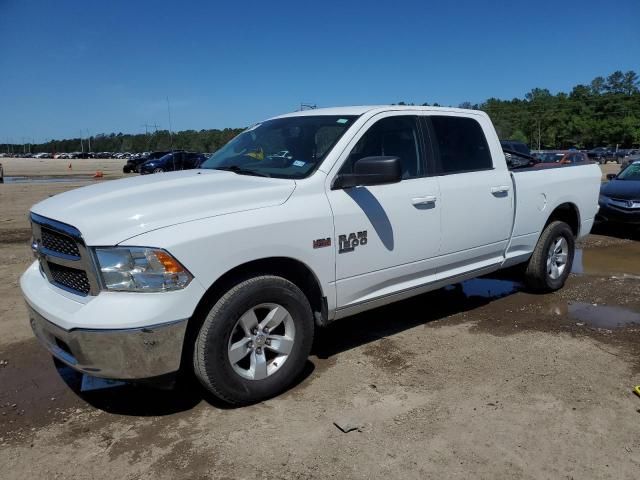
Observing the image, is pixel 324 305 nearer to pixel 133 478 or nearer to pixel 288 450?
pixel 288 450

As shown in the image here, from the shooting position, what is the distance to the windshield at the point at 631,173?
37.2 feet

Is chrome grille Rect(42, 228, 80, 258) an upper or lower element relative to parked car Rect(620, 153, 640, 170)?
lower

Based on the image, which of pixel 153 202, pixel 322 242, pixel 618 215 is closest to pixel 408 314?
pixel 322 242

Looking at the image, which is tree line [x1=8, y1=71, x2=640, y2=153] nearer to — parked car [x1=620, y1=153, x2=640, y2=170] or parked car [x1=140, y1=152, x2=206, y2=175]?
parked car [x1=140, y1=152, x2=206, y2=175]

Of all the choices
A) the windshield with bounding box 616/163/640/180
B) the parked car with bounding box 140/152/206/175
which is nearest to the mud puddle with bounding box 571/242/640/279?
the windshield with bounding box 616/163/640/180

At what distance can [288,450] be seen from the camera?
3041 mm

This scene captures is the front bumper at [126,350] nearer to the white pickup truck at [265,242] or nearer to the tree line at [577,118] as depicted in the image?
the white pickup truck at [265,242]

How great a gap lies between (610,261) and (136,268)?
733cm

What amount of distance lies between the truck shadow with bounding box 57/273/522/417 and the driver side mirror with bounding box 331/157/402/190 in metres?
1.45

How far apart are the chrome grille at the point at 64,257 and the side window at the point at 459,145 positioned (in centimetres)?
287

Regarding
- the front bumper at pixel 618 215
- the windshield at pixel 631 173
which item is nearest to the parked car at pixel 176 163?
the windshield at pixel 631 173

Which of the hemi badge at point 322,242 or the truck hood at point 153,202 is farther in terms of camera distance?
the hemi badge at point 322,242

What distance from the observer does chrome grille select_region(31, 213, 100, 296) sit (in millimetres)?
3090

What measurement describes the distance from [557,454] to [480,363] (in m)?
1.28
